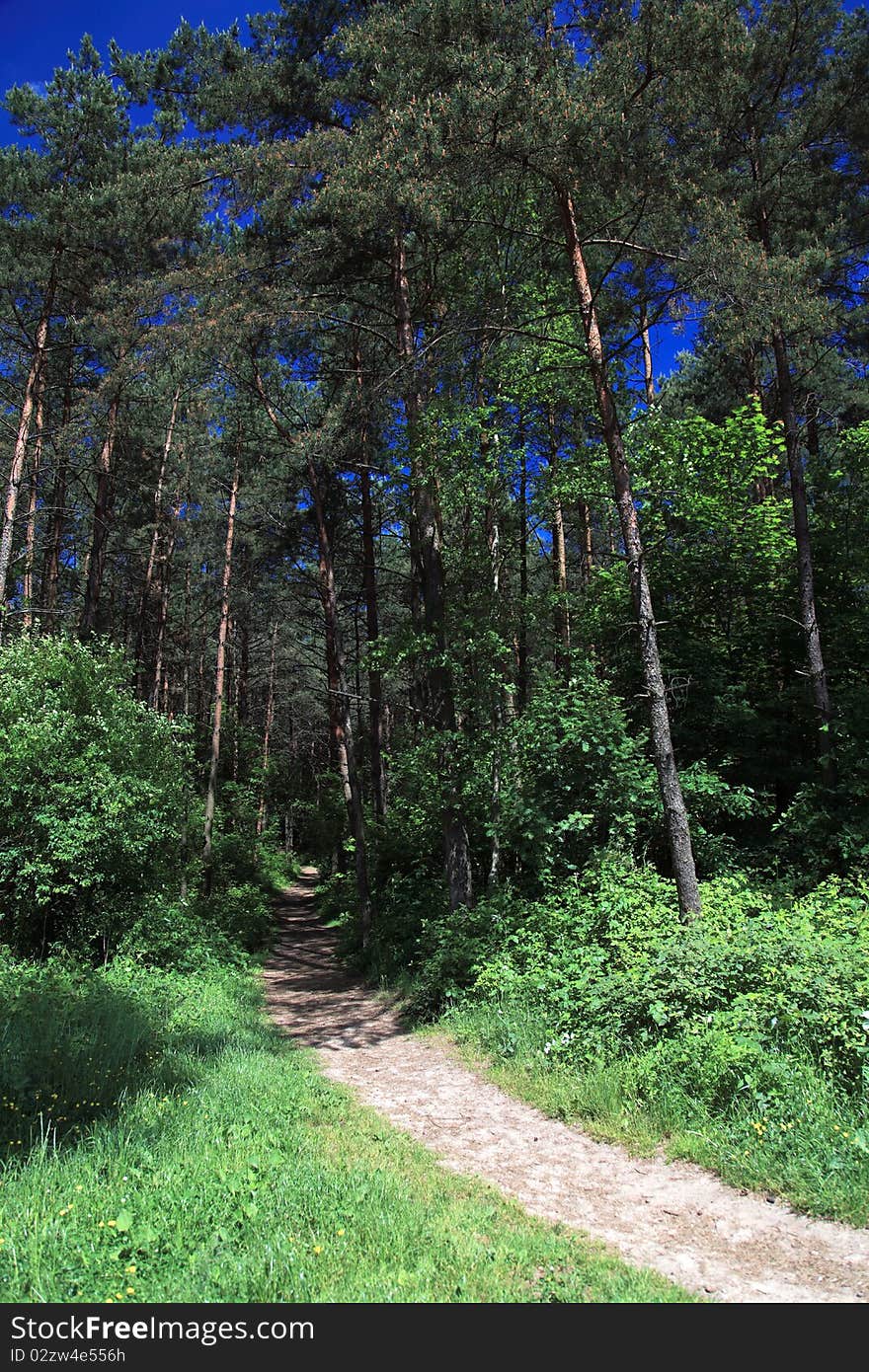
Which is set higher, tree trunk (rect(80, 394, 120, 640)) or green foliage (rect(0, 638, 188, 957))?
tree trunk (rect(80, 394, 120, 640))

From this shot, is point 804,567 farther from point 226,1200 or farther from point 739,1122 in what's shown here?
point 226,1200

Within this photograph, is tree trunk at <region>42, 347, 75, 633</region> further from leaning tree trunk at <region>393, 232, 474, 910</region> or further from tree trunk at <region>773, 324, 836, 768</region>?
tree trunk at <region>773, 324, 836, 768</region>

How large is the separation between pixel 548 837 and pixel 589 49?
375 inches

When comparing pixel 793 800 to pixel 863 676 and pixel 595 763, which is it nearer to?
pixel 863 676

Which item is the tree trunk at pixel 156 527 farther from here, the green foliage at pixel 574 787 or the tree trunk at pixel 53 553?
the green foliage at pixel 574 787

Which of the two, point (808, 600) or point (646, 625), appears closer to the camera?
point (646, 625)

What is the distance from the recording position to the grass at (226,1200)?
124 inches

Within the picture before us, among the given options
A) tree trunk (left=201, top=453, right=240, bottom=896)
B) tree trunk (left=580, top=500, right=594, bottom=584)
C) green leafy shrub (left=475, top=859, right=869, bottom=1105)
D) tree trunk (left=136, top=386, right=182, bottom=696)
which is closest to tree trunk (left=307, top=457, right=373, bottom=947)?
tree trunk (left=201, top=453, right=240, bottom=896)

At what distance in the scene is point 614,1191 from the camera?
4492mm

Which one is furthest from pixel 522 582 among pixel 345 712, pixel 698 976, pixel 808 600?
pixel 698 976

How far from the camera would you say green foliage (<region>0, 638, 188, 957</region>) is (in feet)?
32.2

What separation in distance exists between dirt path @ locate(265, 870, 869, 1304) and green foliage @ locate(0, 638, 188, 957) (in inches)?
162

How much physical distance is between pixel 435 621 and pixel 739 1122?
8161 millimetres

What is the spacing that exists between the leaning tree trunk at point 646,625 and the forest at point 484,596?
0.19 ft
